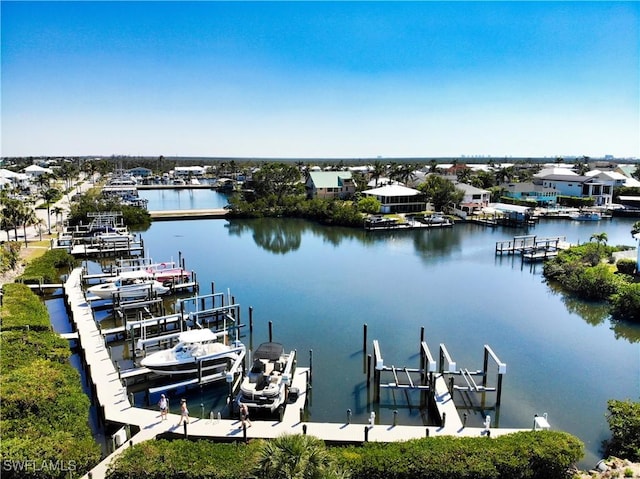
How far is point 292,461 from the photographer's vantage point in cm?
988

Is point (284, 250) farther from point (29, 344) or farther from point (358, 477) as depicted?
point (358, 477)

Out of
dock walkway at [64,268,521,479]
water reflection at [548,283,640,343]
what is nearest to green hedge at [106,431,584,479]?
dock walkway at [64,268,521,479]

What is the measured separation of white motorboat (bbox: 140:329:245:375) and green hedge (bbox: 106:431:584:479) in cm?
701

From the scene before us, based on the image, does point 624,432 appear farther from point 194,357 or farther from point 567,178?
point 567,178

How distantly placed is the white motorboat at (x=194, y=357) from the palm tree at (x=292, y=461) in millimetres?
12796

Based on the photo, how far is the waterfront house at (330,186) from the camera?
8550 centimetres

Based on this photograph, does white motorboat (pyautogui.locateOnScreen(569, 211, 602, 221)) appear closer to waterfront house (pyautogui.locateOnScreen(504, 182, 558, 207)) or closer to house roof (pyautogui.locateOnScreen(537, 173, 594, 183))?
waterfront house (pyautogui.locateOnScreen(504, 182, 558, 207))

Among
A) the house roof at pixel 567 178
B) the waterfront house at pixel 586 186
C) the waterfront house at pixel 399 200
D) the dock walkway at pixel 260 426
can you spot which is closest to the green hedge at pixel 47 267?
the dock walkway at pixel 260 426

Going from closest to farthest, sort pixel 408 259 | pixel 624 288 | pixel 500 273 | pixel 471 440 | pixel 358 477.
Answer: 1. pixel 358 477
2. pixel 471 440
3. pixel 624 288
4. pixel 500 273
5. pixel 408 259

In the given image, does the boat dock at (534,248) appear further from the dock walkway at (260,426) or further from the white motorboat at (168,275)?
the white motorboat at (168,275)

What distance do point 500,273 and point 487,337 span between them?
17923mm

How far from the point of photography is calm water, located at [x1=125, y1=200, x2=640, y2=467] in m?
21.3

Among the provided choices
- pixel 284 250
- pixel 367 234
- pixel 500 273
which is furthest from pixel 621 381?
pixel 367 234

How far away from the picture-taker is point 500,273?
4428 cm
